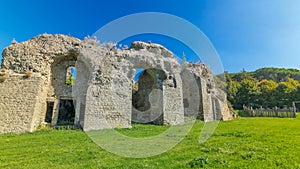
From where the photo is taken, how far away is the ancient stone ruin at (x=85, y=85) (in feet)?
36.8

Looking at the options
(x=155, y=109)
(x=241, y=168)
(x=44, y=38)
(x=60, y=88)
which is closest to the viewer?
(x=241, y=168)

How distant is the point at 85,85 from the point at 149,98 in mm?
5834

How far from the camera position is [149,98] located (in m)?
17.0

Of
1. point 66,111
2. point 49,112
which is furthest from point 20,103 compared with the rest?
point 66,111

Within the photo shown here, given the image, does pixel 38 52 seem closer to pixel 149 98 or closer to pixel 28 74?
pixel 28 74

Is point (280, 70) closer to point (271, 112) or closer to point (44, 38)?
point (271, 112)

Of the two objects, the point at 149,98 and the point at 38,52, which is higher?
the point at 38,52

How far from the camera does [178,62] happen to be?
1767cm

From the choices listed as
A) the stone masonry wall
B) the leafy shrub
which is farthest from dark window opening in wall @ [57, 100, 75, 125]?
the leafy shrub

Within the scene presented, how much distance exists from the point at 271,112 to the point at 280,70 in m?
56.4

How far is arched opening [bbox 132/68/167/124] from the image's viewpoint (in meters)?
15.6

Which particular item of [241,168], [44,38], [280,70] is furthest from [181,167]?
[280,70]

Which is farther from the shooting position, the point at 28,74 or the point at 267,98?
the point at 267,98

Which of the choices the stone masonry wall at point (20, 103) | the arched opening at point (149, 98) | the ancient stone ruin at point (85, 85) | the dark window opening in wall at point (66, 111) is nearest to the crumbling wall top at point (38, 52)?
the ancient stone ruin at point (85, 85)
